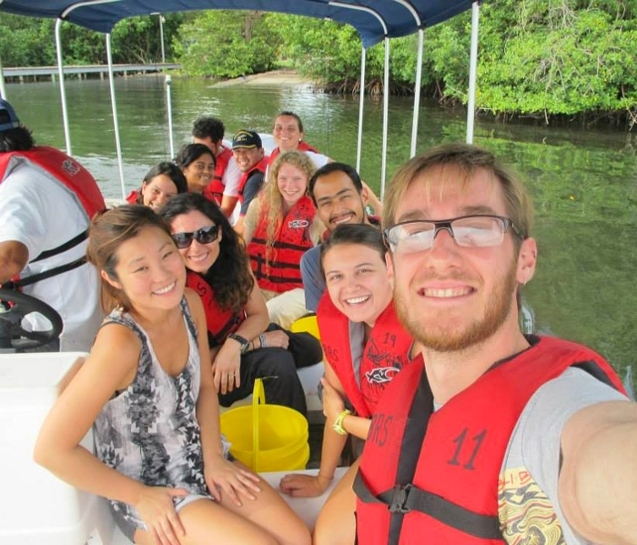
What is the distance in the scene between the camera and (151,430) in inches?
60.3

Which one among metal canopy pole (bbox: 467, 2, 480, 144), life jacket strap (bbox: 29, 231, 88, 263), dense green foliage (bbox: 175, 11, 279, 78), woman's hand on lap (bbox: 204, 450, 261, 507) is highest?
dense green foliage (bbox: 175, 11, 279, 78)

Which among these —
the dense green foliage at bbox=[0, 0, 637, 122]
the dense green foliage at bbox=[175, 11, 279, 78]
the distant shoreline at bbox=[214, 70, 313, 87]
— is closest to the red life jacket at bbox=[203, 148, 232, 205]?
the dense green foliage at bbox=[0, 0, 637, 122]

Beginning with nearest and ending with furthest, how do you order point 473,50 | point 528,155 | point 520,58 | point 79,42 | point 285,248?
point 473,50 → point 285,248 → point 528,155 → point 520,58 → point 79,42

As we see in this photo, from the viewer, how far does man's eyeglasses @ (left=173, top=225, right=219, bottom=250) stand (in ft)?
7.33

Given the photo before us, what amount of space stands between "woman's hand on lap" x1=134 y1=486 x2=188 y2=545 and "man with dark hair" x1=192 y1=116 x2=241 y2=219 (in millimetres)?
3409

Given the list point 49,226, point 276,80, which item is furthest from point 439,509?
point 276,80

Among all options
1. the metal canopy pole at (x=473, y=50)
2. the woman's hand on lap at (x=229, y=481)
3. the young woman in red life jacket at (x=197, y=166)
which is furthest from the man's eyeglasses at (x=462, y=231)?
the young woman in red life jacket at (x=197, y=166)

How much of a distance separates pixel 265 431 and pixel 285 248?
1571 millimetres

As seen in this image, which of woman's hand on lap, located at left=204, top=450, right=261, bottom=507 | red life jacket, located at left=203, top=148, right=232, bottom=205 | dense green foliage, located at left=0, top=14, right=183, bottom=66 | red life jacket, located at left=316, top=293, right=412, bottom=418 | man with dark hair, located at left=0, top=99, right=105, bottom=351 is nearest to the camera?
woman's hand on lap, located at left=204, top=450, right=261, bottom=507

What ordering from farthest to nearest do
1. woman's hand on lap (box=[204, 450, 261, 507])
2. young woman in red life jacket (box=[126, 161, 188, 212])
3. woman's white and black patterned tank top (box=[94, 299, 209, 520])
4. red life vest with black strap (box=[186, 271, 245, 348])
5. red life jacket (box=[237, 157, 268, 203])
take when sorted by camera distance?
red life jacket (box=[237, 157, 268, 203]), young woman in red life jacket (box=[126, 161, 188, 212]), red life vest with black strap (box=[186, 271, 245, 348]), woman's hand on lap (box=[204, 450, 261, 507]), woman's white and black patterned tank top (box=[94, 299, 209, 520])

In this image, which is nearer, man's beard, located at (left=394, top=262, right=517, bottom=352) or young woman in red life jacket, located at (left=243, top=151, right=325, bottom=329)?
man's beard, located at (left=394, top=262, right=517, bottom=352)

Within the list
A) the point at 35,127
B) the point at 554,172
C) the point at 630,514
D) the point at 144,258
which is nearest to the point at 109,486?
the point at 144,258

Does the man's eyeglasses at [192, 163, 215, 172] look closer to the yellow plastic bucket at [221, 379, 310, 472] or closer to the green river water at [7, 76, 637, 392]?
the yellow plastic bucket at [221, 379, 310, 472]

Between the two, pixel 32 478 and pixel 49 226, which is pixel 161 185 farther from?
pixel 32 478
